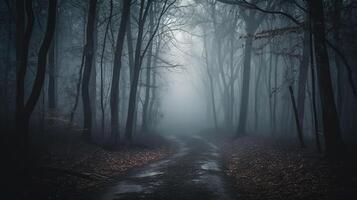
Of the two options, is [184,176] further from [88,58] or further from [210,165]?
[88,58]

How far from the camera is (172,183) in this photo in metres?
11.5

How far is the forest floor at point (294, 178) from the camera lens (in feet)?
29.7

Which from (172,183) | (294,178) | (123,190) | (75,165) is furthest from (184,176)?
(75,165)

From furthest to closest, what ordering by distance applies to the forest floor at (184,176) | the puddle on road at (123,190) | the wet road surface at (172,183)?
the wet road surface at (172,183), the puddle on road at (123,190), the forest floor at (184,176)

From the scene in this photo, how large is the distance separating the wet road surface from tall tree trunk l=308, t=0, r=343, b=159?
4393mm

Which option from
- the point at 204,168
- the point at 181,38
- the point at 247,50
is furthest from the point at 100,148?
the point at 181,38

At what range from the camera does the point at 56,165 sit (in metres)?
12.5

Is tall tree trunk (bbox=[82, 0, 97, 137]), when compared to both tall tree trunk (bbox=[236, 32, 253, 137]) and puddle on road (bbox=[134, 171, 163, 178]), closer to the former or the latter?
puddle on road (bbox=[134, 171, 163, 178])

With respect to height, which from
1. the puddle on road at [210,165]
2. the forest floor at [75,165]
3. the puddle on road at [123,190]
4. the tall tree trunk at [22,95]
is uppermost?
the tall tree trunk at [22,95]

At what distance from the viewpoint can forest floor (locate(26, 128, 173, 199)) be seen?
1002 cm

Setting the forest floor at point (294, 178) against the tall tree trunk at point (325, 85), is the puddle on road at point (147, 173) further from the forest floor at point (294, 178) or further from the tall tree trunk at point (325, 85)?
the tall tree trunk at point (325, 85)

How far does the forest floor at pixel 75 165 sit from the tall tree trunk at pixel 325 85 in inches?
337

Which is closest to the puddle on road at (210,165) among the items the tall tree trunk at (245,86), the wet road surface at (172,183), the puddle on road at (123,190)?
the wet road surface at (172,183)

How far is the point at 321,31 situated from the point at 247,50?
48.9 feet
